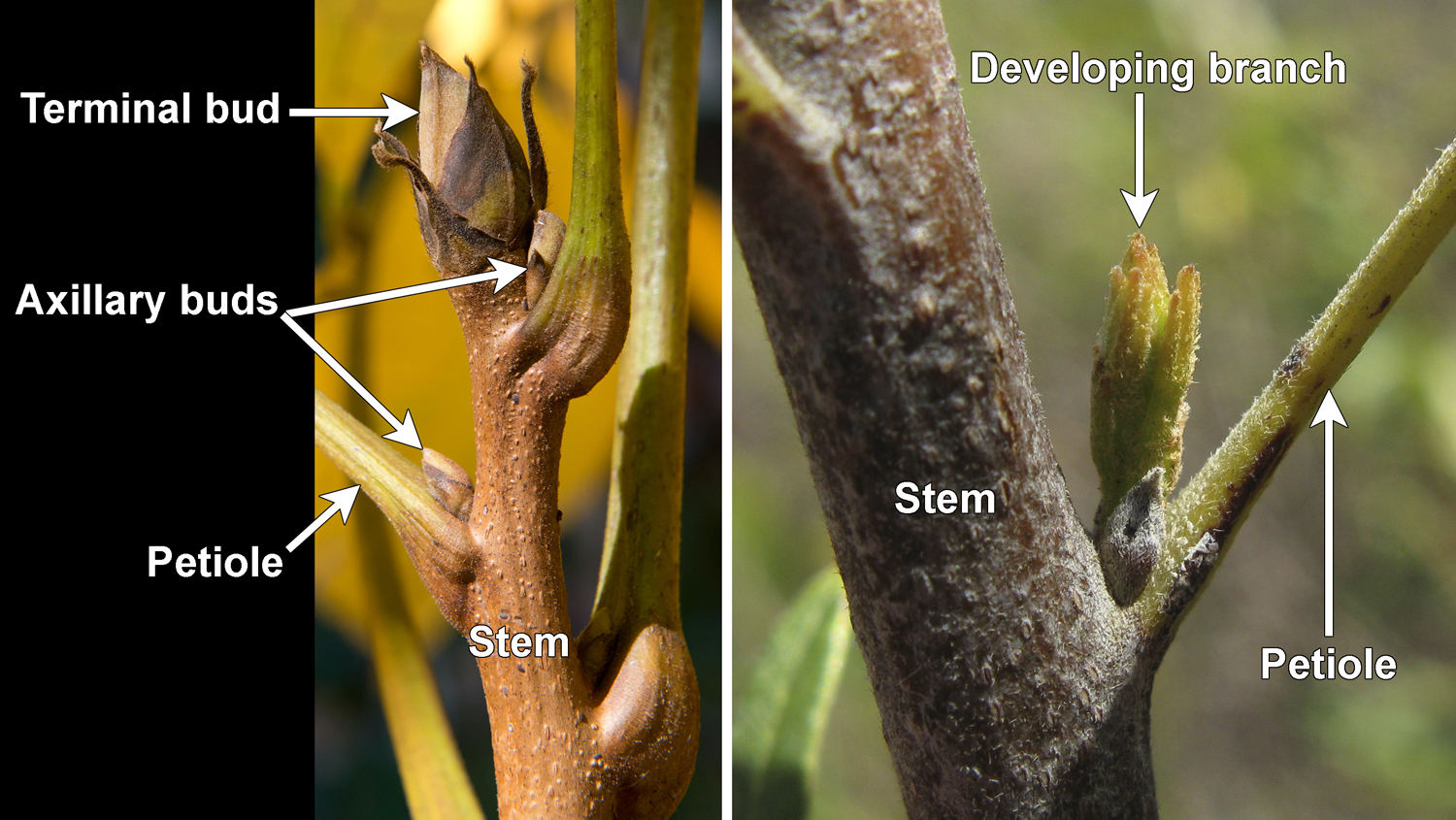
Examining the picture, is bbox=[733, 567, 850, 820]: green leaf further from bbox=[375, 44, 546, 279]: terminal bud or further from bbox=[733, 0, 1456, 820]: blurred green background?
bbox=[733, 0, 1456, 820]: blurred green background

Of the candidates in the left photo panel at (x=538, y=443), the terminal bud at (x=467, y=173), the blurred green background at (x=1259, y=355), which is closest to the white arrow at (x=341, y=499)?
the left photo panel at (x=538, y=443)

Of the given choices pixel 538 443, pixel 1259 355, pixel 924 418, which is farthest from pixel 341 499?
pixel 1259 355

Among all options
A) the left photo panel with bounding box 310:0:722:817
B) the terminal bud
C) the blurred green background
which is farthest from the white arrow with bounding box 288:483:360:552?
the blurred green background

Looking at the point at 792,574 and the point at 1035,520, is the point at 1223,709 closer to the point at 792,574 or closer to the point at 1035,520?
the point at 792,574

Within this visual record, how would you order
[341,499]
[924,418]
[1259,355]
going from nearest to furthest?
[924,418] → [341,499] → [1259,355]

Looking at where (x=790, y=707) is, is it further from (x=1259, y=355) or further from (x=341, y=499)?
(x=1259, y=355)
